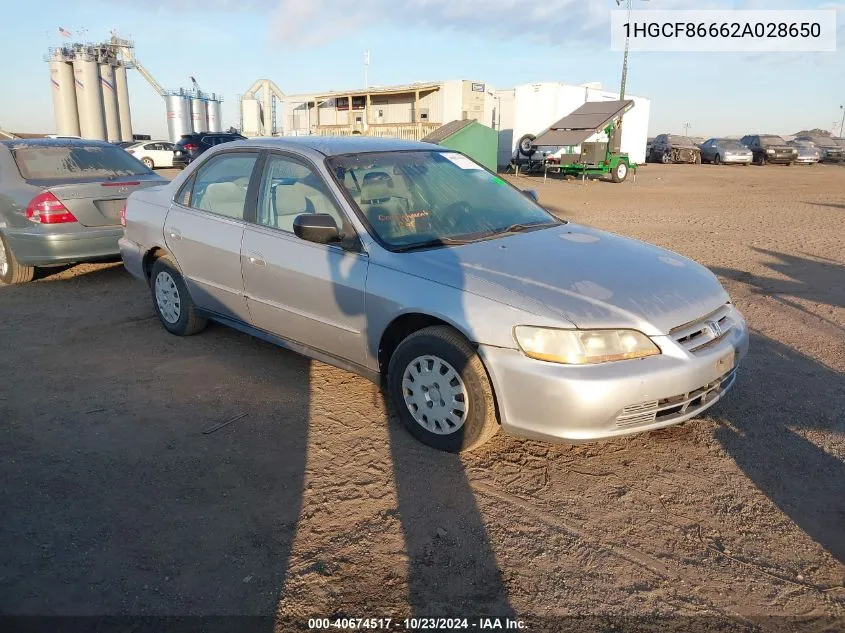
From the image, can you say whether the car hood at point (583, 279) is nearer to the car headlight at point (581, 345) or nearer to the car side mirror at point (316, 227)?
the car headlight at point (581, 345)

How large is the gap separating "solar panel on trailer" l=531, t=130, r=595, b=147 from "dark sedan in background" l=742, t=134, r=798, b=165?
55.1 feet

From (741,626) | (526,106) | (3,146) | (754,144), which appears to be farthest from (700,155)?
(741,626)

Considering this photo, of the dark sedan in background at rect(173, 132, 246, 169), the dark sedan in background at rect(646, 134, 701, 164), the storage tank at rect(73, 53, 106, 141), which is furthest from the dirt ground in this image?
the storage tank at rect(73, 53, 106, 141)

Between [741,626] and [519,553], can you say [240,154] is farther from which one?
[741,626]

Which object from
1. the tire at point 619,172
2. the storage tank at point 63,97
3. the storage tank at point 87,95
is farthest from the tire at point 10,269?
the storage tank at point 63,97

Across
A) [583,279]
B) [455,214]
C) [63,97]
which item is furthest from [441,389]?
[63,97]

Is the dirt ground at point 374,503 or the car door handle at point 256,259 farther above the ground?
the car door handle at point 256,259

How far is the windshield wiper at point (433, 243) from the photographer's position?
369 cm

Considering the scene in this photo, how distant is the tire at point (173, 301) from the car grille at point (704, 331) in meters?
3.61

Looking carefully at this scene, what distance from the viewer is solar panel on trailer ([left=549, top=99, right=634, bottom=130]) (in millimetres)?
21656

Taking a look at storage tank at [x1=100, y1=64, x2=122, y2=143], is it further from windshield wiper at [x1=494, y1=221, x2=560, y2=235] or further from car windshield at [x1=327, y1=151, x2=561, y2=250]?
windshield wiper at [x1=494, y1=221, x2=560, y2=235]

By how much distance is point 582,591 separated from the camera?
250 cm

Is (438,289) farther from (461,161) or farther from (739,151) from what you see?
(739,151)

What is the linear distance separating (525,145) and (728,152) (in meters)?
13.3
